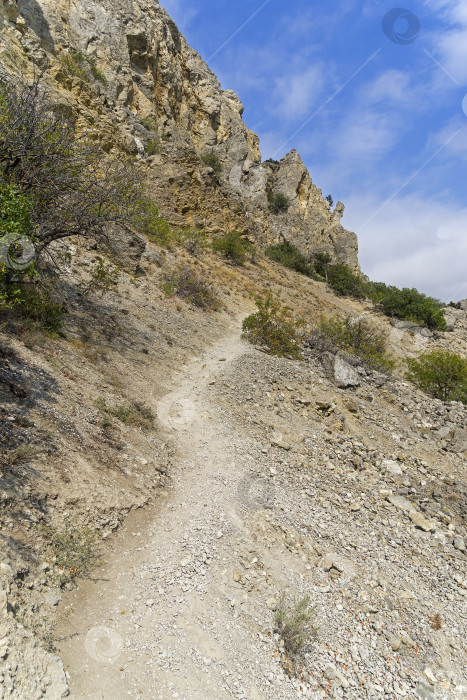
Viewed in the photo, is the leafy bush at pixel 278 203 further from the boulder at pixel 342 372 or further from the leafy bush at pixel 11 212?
the leafy bush at pixel 11 212

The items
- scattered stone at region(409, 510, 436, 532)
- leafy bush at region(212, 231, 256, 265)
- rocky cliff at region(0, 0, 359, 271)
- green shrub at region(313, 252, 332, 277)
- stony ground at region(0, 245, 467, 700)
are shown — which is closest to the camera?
stony ground at region(0, 245, 467, 700)

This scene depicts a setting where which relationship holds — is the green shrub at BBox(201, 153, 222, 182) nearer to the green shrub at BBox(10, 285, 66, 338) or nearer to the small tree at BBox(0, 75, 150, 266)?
the small tree at BBox(0, 75, 150, 266)

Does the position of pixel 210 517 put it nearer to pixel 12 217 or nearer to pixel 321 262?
pixel 12 217

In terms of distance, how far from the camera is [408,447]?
9016mm

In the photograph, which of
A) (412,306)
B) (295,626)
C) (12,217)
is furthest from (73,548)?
(412,306)

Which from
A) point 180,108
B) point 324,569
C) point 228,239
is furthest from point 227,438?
point 180,108

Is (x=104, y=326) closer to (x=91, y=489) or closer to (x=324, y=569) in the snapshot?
(x=91, y=489)

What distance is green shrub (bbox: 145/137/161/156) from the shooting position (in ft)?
93.3

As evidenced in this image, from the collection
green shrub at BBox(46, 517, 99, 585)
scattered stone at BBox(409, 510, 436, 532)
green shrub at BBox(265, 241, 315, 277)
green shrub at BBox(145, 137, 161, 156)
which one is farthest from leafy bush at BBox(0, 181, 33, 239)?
green shrub at BBox(265, 241, 315, 277)

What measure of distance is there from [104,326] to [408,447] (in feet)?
30.0

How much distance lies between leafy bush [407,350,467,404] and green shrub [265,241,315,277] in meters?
25.4

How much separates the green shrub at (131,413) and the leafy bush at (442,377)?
39.2 ft

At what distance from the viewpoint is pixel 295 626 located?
13.0 ft

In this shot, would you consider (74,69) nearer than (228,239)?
Yes
